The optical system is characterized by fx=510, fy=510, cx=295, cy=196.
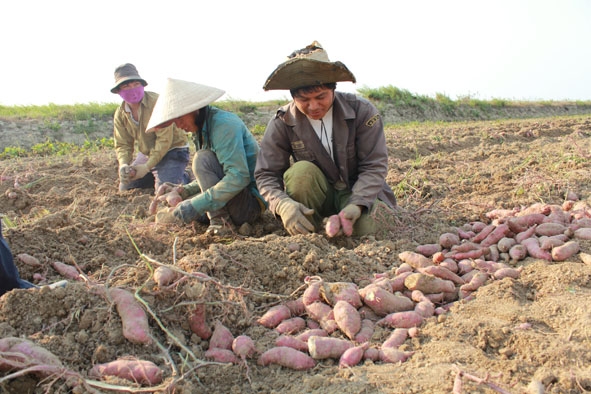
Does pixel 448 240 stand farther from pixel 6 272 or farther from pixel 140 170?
pixel 140 170

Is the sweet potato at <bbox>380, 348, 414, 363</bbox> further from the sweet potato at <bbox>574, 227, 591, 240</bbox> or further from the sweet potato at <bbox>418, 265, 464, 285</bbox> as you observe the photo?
the sweet potato at <bbox>574, 227, 591, 240</bbox>

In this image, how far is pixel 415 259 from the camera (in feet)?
8.11

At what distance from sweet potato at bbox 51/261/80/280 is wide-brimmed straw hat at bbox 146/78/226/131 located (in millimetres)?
932

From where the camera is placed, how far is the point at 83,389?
1481 millimetres

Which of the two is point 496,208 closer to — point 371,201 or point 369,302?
point 371,201

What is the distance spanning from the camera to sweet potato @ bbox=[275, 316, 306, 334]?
6.54 feet

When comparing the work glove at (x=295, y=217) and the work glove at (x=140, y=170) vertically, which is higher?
the work glove at (x=140, y=170)

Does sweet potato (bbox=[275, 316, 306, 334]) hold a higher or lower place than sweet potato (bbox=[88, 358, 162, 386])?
lower

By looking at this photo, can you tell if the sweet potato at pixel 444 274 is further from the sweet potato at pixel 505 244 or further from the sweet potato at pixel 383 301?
the sweet potato at pixel 505 244

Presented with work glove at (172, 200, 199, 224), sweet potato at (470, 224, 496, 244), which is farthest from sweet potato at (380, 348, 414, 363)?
work glove at (172, 200, 199, 224)

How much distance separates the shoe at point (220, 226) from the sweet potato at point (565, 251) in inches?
71.4

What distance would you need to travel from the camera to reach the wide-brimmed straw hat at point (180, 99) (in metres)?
3.00

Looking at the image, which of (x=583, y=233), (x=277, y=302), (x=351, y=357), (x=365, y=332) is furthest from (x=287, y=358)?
(x=583, y=233)

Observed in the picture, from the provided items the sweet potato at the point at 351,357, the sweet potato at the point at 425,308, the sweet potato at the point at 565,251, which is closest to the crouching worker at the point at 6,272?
the sweet potato at the point at 351,357
